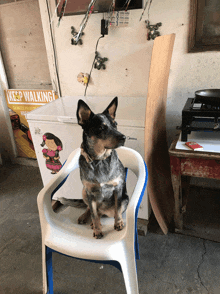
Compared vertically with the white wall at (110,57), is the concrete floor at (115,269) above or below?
below

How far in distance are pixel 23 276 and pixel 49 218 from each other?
0.70 metres

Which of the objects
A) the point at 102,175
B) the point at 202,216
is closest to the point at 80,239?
the point at 102,175

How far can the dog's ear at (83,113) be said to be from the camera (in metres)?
0.95

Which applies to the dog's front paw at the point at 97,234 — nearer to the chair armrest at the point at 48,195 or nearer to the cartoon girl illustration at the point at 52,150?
the chair armrest at the point at 48,195

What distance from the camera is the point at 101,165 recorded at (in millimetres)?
1062

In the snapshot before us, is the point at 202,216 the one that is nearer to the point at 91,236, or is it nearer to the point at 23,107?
the point at 91,236

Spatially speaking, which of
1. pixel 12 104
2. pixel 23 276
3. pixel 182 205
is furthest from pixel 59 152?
pixel 12 104

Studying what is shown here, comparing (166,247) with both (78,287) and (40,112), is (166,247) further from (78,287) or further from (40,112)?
(40,112)

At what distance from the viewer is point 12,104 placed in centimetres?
273

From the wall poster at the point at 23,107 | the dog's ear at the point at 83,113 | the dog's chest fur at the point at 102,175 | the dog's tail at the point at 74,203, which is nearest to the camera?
the dog's ear at the point at 83,113

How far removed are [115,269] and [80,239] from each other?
63cm

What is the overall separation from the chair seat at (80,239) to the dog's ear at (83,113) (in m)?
0.53

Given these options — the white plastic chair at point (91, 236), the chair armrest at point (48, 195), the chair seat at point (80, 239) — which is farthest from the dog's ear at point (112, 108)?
the chair seat at point (80, 239)

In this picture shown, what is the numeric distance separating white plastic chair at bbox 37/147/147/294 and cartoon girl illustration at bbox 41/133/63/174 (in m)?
0.58
